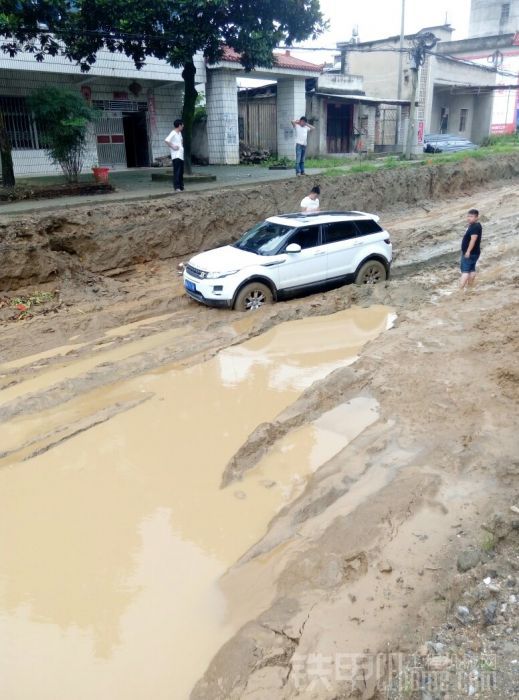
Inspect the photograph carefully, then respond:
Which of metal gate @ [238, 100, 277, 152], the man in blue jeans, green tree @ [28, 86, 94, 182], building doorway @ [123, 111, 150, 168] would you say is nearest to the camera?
green tree @ [28, 86, 94, 182]

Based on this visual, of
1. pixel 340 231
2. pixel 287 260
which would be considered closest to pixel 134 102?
pixel 340 231

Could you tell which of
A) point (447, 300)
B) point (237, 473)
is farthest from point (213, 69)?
point (237, 473)

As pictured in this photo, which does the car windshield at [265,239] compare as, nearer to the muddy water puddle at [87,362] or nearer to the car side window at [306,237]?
the car side window at [306,237]

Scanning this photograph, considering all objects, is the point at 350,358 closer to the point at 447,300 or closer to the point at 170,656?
the point at 447,300

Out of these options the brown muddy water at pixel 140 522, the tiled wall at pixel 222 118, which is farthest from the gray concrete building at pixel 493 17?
the brown muddy water at pixel 140 522

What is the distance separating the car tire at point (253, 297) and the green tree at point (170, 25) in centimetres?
838

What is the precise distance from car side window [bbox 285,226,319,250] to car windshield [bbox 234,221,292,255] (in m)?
0.16

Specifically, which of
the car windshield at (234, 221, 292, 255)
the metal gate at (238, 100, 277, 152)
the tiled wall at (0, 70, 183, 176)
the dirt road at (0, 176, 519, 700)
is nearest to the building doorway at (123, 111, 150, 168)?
the tiled wall at (0, 70, 183, 176)

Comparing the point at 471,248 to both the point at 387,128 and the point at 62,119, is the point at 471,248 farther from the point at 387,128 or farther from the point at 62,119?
the point at 387,128

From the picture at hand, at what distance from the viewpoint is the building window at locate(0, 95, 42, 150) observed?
20.7 meters

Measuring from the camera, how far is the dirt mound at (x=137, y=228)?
12523 mm

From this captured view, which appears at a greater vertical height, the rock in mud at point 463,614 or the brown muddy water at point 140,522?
the rock in mud at point 463,614

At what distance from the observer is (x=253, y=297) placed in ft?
36.8

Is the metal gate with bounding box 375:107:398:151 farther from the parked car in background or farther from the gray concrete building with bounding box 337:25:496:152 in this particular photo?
the parked car in background
